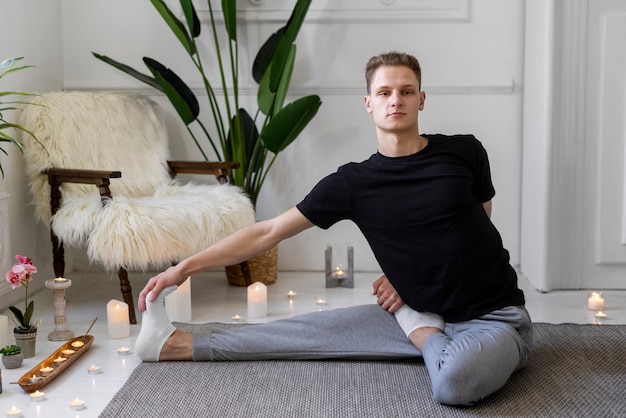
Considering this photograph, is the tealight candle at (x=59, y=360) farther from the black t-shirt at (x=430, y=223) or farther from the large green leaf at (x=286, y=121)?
the large green leaf at (x=286, y=121)

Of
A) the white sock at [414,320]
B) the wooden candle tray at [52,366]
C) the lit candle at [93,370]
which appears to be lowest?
the lit candle at [93,370]

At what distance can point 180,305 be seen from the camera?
3.11 metres

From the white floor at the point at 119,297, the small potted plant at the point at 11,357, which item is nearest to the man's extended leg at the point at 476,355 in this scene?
the white floor at the point at 119,297

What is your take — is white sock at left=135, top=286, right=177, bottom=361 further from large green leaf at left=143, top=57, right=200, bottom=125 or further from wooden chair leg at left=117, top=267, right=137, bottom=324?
large green leaf at left=143, top=57, right=200, bottom=125

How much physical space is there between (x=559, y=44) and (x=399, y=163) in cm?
146

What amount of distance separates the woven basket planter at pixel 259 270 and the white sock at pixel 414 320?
128 cm

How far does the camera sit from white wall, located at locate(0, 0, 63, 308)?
3369 mm

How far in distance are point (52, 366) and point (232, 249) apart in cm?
64

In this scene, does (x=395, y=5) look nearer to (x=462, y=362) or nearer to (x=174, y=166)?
(x=174, y=166)

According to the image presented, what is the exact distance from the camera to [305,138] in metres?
3.98

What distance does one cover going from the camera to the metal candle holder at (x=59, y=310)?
283cm

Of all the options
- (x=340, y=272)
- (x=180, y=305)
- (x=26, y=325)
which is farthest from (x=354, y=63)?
(x=26, y=325)

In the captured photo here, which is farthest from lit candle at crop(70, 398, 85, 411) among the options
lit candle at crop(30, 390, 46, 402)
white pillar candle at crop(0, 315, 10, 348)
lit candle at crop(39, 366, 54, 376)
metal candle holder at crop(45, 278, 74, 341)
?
metal candle holder at crop(45, 278, 74, 341)

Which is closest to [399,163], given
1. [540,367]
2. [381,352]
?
[381,352]
